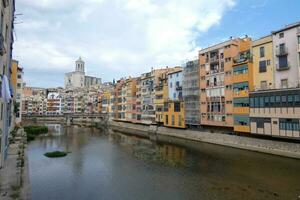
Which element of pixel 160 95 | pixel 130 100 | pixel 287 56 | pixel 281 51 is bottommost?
pixel 130 100

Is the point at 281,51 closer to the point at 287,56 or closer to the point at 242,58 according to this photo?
the point at 287,56

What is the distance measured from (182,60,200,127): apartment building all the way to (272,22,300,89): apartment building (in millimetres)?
21446

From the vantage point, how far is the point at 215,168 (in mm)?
33719

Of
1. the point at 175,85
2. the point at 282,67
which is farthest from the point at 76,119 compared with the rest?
the point at 282,67

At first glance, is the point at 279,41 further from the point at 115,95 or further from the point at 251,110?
the point at 115,95

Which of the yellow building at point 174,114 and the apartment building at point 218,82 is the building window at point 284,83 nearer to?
the apartment building at point 218,82

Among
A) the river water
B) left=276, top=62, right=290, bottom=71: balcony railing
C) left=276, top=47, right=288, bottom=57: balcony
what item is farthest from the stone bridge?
left=276, top=47, right=288, bottom=57: balcony

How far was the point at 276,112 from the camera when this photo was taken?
137 feet

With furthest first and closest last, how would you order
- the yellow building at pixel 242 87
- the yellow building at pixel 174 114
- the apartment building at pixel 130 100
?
the apartment building at pixel 130 100 < the yellow building at pixel 174 114 < the yellow building at pixel 242 87

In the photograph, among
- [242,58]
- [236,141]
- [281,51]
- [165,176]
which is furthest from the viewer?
[242,58]

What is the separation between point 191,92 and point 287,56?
1030 inches

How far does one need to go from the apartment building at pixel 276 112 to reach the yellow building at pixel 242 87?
1634mm

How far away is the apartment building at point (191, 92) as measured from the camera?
2477 inches

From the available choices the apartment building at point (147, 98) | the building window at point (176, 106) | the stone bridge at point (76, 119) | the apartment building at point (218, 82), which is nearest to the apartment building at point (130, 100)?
the apartment building at point (147, 98)
